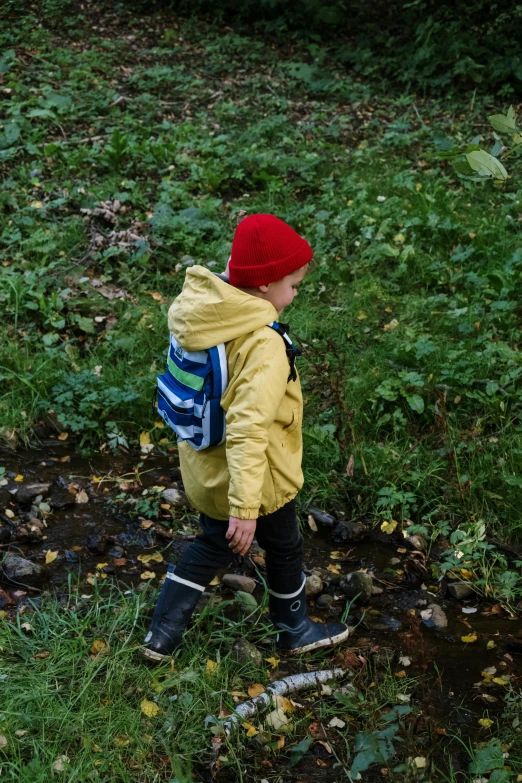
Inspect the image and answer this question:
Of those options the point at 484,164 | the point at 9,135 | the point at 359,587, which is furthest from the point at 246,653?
the point at 9,135

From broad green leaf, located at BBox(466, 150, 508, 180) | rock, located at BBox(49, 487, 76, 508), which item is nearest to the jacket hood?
broad green leaf, located at BBox(466, 150, 508, 180)

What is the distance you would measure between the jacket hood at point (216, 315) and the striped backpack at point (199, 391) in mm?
43

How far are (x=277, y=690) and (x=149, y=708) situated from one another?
0.45 meters

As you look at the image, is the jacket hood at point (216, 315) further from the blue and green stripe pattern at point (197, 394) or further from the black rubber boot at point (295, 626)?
the black rubber boot at point (295, 626)

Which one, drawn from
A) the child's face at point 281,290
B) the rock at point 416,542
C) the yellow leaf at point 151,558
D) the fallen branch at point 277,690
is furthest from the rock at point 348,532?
the child's face at point 281,290

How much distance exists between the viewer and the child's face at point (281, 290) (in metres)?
2.51

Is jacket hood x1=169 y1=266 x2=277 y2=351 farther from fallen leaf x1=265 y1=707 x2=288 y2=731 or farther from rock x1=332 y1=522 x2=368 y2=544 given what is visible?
rock x1=332 y1=522 x2=368 y2=544

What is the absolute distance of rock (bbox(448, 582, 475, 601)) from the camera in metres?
3.34

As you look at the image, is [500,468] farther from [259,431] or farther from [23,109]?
[23,109]

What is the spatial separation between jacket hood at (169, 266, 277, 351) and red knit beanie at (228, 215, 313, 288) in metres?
0.07

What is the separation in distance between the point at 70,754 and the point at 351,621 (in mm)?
1275

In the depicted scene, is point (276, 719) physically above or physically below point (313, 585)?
above

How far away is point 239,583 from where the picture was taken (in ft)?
10.9

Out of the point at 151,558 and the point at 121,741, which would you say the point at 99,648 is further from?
the point at 151,558
